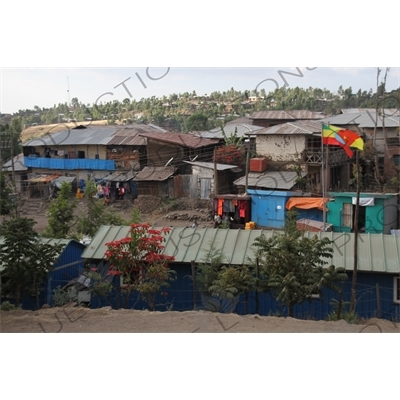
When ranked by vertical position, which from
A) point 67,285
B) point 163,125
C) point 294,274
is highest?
point 163,125

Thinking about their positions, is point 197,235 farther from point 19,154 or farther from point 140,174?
point 19,154

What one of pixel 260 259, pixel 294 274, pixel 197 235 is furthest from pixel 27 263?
pixel 294 274

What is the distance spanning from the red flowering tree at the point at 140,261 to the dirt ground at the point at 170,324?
60 cm

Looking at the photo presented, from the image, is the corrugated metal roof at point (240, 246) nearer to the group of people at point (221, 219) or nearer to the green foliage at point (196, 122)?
the group of people at point (221, 219)

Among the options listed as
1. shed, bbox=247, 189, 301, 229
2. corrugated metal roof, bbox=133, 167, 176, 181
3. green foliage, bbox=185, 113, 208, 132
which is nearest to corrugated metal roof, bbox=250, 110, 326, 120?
green foliage, bbox=185, 113, 208, 132

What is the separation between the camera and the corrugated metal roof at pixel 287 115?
17256mm

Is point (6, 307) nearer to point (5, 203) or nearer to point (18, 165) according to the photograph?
point (5, 203)

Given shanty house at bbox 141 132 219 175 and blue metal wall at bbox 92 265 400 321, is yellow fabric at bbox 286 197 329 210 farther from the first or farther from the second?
shanty house at bbox 141 132 219 175

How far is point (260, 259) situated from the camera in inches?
221

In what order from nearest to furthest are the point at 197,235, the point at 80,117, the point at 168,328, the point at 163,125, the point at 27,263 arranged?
the point at 168,328
the point at 27,263
the point at 197,235
the point at 80,117
the point at 163,125

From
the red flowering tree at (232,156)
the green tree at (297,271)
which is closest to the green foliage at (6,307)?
Answer: the green tree at (297,271)

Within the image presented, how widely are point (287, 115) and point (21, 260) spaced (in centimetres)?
1337

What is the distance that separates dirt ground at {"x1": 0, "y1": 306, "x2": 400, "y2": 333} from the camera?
4617 millimetres

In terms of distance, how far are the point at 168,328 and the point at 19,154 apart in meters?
13.2
